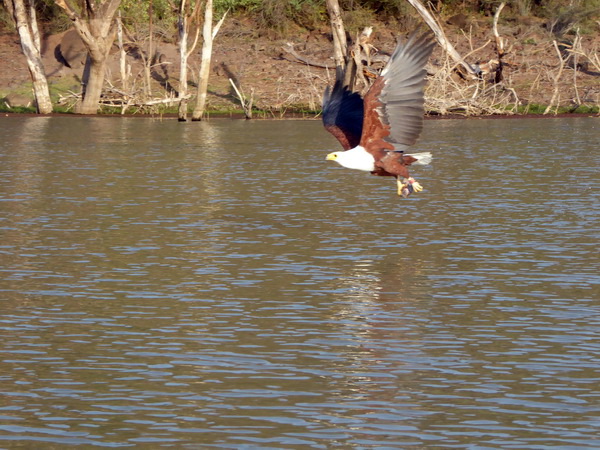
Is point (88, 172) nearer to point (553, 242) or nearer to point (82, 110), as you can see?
point (553, 242)

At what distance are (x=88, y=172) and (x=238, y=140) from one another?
8.17 meters

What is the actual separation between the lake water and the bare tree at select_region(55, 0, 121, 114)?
54.2ft

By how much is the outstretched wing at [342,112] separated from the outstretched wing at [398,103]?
28.5 inches

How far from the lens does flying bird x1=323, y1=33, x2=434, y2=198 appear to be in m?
13.2

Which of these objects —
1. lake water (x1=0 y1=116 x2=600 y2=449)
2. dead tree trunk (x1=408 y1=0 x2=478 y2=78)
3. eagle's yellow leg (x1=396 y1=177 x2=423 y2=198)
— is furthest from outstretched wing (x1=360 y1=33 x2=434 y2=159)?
dead tree trunk (x1=408 y1=0 x2=478 y2=78)

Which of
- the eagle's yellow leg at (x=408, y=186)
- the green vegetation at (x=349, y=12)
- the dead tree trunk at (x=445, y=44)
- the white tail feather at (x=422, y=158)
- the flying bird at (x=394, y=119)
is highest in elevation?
the green vegetation at (x=349, y=12)

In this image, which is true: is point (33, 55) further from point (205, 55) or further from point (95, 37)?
point (205, 55)

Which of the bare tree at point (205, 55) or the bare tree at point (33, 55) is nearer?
the bare tree at point (205, 55)

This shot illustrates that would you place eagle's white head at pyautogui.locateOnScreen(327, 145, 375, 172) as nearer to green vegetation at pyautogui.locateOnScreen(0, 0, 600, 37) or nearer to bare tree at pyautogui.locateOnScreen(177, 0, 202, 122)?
bare tree at pyautogui.locateOnScreen(177, 0, 202, 122)

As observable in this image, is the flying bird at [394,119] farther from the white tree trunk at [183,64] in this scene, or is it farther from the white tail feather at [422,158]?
the white tree trunk at [183,64]

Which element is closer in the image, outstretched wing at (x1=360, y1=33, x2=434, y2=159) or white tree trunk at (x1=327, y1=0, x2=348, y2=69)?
outstretched wing at (x1=360, y1=33, x2=434, y2=159)

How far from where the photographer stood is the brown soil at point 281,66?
4019 centimetres

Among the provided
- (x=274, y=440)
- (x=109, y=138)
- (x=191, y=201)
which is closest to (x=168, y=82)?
(x=109, y=138)

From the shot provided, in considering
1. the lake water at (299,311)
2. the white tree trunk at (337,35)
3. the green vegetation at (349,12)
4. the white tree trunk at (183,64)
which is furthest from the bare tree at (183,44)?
the lake water at (299,311)
